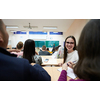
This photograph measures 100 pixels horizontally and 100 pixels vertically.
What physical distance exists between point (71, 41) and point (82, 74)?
3.55 ft

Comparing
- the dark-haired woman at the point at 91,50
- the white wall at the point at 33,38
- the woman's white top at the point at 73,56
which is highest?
the white wall at the point at 33,38

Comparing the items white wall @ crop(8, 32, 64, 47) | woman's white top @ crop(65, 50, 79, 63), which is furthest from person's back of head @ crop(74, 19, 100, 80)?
white wall @ crop(8, 32, 64, 47)

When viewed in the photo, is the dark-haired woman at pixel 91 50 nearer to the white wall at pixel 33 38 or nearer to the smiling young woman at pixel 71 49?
the smiling young woman at pixel 71 49

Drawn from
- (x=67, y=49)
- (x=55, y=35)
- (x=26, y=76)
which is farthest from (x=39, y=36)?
(x=26, y=76)

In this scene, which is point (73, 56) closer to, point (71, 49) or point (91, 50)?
point (71, 49)

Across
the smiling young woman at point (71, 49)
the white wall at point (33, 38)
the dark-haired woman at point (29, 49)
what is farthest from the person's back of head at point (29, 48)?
the white wall at point (33, 38)

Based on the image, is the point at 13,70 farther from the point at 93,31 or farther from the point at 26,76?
the point at 93,31

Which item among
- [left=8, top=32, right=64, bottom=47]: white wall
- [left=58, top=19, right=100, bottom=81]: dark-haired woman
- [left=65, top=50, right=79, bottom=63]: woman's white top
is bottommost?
[left=65, top=50, right=79, bottom=63]: woman's white top

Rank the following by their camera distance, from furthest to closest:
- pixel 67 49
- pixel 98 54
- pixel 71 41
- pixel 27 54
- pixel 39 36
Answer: pixel 39 36
pixel 67 49
pixel 71 41
pixel 27 54
pixel 98 54

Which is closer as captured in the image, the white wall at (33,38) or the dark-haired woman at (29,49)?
the dark-haired woman at (29,49)

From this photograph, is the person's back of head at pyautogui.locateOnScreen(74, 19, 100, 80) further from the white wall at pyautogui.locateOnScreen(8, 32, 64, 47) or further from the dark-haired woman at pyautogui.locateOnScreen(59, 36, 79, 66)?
the white wall at pyautogui.locateOnScreen(8, 32, 64, 47)

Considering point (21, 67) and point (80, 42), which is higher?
point (80, 42)

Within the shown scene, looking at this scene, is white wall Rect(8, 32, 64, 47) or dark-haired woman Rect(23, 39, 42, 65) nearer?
dark-haired woman Rect(23, 39, 42, 65)

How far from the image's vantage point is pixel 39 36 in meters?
7.06
